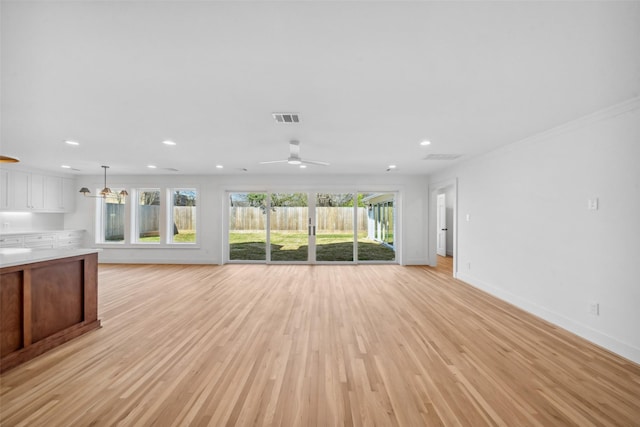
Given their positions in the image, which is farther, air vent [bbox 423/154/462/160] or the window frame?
the window frame

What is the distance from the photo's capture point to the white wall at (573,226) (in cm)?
265

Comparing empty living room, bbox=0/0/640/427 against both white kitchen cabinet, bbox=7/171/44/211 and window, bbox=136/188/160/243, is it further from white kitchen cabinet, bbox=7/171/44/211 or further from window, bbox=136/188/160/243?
window, bbox=136/188/160/243

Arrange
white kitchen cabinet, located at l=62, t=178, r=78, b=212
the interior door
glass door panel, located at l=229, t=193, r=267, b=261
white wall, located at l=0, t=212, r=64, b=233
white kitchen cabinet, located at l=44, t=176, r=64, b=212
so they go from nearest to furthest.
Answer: white wall, located at l=0, t=212, r=64, b=233, white kitchen cabinet, located at l=44, t=176, r=64, b=212, white kitchen cabinet, located at l=62, t=178, r=78, b=212, glass door panel, located at l=229, t=193, r=267, b=261, the interior door

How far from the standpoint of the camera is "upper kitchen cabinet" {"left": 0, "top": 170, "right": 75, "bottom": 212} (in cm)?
607

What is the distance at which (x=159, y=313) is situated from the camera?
3711mm

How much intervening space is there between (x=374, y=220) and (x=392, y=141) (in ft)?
14.0

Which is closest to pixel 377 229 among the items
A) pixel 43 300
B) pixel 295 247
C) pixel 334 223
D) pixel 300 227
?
pixel 334 223

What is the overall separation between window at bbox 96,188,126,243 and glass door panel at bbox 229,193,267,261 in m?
3.11

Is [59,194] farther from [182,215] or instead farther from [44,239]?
[182,215]

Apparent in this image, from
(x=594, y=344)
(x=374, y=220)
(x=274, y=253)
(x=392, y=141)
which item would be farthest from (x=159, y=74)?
(x=374, y=220)

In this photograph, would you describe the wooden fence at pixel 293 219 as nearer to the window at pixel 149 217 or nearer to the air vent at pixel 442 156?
the window at pixel 149 217

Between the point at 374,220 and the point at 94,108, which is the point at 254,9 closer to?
the point at 94,108

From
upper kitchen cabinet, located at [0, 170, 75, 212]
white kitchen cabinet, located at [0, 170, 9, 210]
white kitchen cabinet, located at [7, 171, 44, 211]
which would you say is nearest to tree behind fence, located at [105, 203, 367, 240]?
upper kitchen cabinet, located at [0, 170, 75, 212]

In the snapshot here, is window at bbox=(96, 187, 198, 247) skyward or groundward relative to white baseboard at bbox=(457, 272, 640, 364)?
skyward
